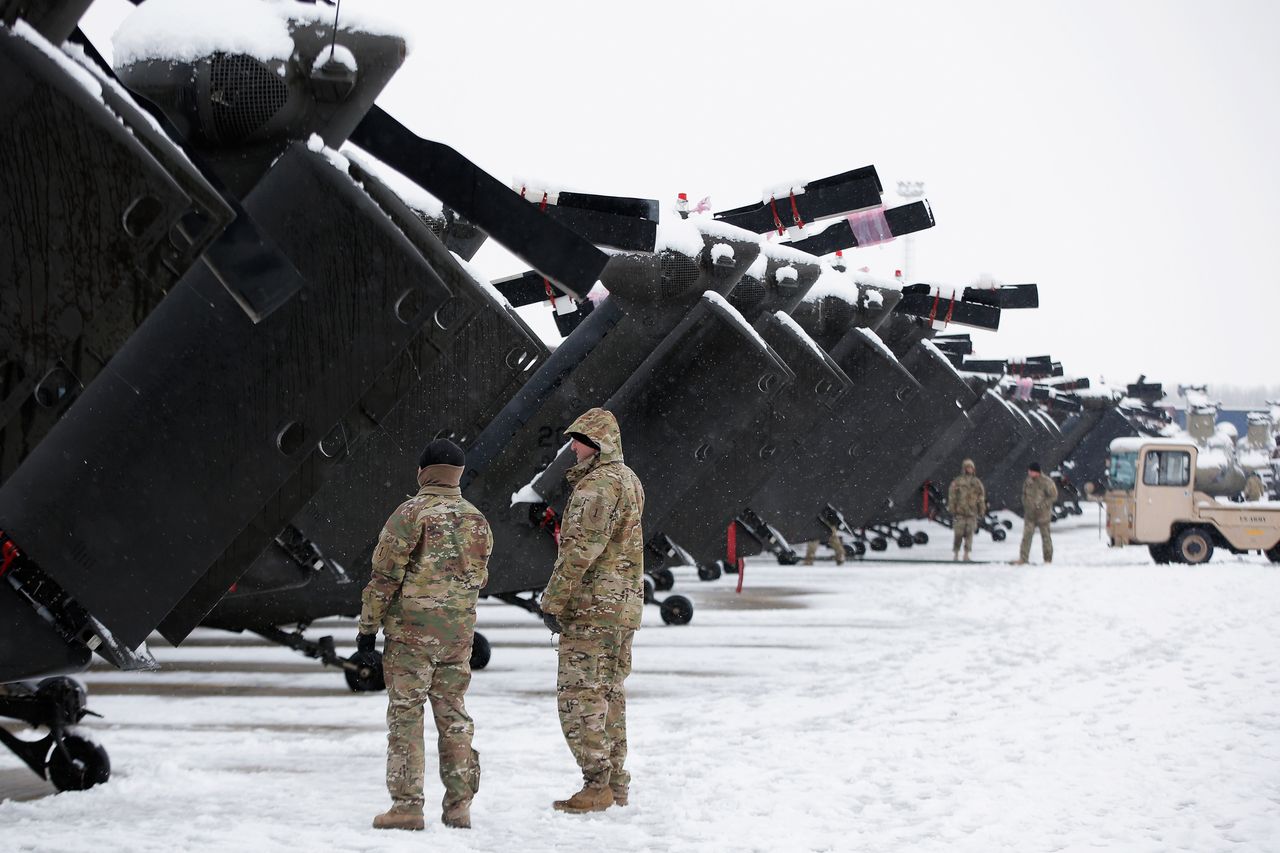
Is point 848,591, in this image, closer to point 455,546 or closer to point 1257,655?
point 1257,655

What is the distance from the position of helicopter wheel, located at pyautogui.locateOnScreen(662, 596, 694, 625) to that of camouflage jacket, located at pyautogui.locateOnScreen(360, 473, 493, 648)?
315 inches

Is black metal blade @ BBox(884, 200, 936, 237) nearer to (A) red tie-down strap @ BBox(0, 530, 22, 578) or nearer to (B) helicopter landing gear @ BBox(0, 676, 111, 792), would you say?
(B) helicopter landing gear @ BBox(0, 676, 111, 792)

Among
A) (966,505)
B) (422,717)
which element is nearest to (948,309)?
(966,505)

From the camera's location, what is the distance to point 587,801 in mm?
6074

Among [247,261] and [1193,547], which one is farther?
[1193,547]

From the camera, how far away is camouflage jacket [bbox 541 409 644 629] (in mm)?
6102

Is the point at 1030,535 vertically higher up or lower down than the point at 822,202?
lower down

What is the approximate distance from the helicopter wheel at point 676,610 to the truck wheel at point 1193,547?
12775 millimetres

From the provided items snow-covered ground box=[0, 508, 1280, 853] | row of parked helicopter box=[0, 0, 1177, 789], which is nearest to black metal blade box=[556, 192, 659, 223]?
row of parked helicopter box=[0, 0, 1177, 789]

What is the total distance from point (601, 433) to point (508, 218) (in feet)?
3.33

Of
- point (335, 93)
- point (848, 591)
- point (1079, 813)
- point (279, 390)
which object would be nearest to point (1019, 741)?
point (1079, 813)

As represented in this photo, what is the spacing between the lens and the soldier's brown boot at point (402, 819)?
18.5ft

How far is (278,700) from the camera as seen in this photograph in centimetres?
912

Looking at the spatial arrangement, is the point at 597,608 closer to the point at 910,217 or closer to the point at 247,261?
the point at 247,261
